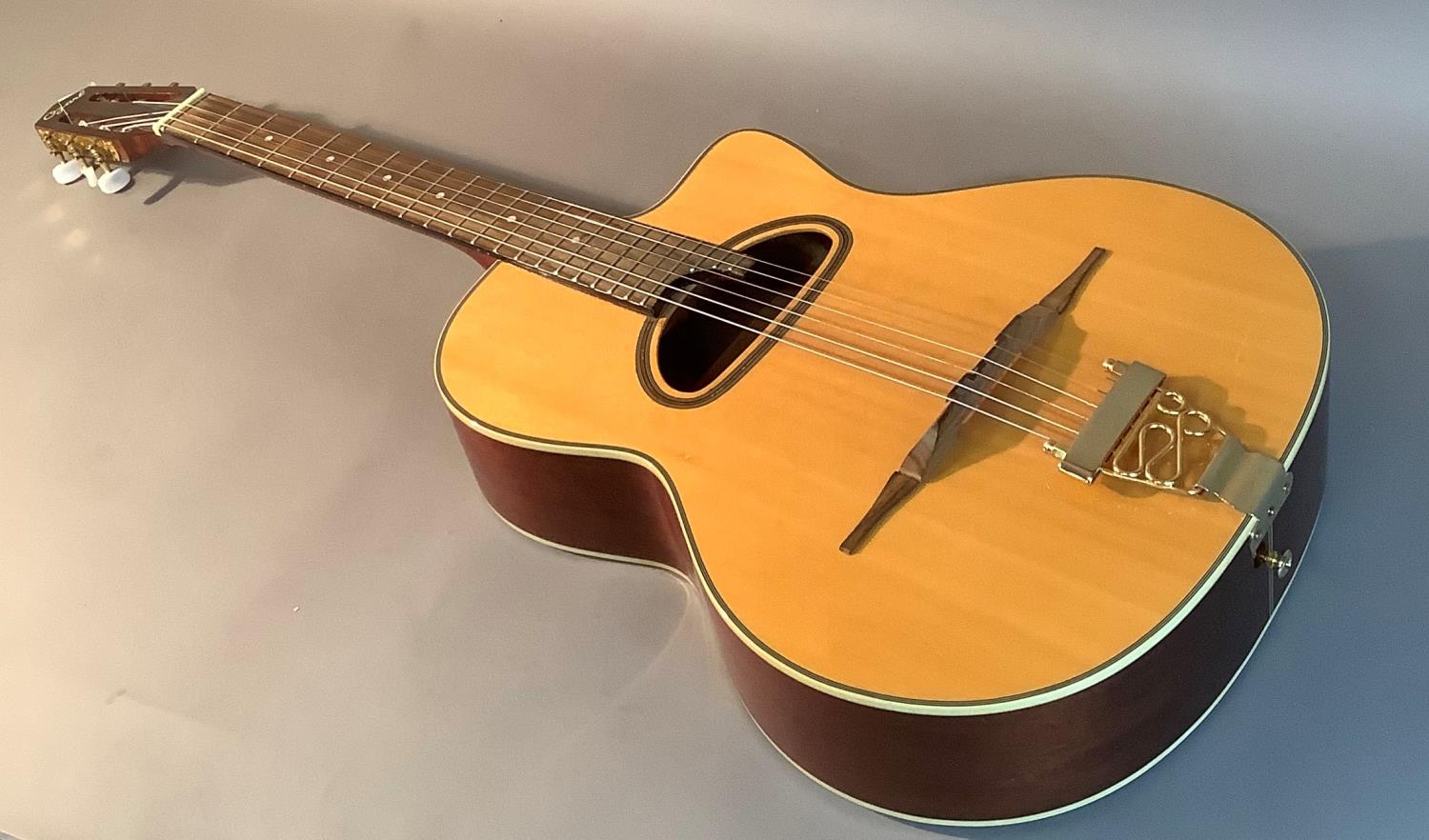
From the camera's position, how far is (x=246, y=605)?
1.21 metres

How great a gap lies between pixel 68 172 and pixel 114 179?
0.10 metres

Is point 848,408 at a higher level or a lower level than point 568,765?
higher

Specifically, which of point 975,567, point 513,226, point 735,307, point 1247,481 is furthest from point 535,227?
point 1247,481

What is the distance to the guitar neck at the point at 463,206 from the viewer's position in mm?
1140

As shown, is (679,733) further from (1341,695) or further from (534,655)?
(1341,695)

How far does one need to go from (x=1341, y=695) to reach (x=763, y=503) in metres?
0.51

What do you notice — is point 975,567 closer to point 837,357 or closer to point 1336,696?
point 837,357

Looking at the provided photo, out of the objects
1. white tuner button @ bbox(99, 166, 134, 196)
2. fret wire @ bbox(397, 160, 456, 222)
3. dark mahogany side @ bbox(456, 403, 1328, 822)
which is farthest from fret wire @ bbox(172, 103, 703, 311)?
white tuner button @ bbox(99, 166, 134, 196)

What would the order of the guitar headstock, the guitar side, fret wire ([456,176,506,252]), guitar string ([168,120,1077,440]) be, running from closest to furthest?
the guitar side
guitar string ([168,120,1077,440])
fret wire ([456,176,506,252])
the guitar headstock

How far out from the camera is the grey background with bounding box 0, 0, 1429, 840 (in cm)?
102

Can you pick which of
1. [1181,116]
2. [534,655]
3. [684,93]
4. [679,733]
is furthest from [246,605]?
[1181,116]

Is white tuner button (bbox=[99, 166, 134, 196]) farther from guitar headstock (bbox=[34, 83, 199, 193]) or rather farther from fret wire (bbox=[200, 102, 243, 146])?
fret wire (bbox=[200, 102, 243, 146])

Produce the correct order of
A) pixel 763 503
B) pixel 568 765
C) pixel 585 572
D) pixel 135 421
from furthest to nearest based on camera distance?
pixel 135 421 → pixel 585 572 → pixel 568 765 → pixel 763 503

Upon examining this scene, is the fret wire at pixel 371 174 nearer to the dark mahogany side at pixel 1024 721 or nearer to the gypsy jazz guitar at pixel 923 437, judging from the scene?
the gypsy jazz guitar at pixel 923 437
